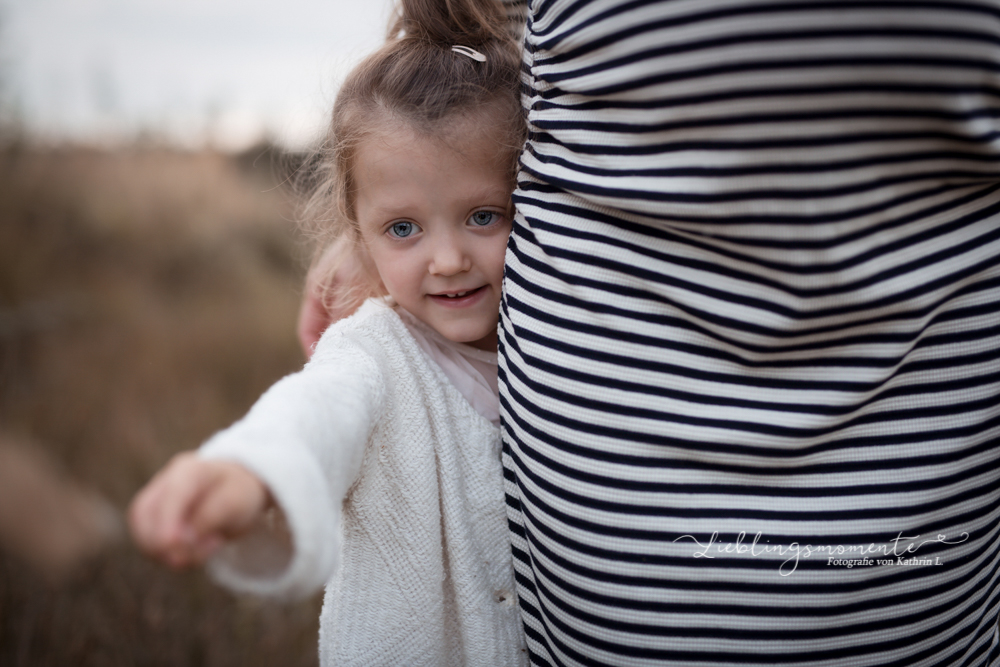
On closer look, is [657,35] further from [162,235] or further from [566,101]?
[162,235]

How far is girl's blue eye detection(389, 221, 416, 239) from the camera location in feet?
3.98

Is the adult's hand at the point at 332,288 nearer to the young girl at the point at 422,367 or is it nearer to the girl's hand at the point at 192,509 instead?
the young girl at the point at 422,367

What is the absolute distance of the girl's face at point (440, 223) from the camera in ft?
3.80

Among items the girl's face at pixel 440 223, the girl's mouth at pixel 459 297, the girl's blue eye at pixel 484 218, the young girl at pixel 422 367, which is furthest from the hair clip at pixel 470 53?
the girl's mouth at pixel 459 297

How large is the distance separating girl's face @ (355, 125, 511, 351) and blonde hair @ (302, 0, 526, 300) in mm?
36

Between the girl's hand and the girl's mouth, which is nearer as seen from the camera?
the girl's hand

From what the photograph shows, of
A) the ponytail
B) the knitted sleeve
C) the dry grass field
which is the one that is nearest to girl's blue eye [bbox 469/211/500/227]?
the ponytail

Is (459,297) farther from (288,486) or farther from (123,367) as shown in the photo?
(123,367)

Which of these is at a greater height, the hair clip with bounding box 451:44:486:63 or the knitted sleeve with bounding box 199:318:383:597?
the hair clip with bounding box 451:44:486:63

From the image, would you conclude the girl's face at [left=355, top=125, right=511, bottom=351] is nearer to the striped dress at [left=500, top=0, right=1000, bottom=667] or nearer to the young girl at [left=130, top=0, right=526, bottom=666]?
the young girl at [left=130, top=0, right=526, bottom=666]

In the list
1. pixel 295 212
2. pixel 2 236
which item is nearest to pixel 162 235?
pixel 2 236

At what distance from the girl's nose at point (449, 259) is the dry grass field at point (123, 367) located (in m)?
0.67

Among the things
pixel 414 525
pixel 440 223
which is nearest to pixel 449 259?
pixel 440 223

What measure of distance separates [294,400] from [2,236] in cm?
450
